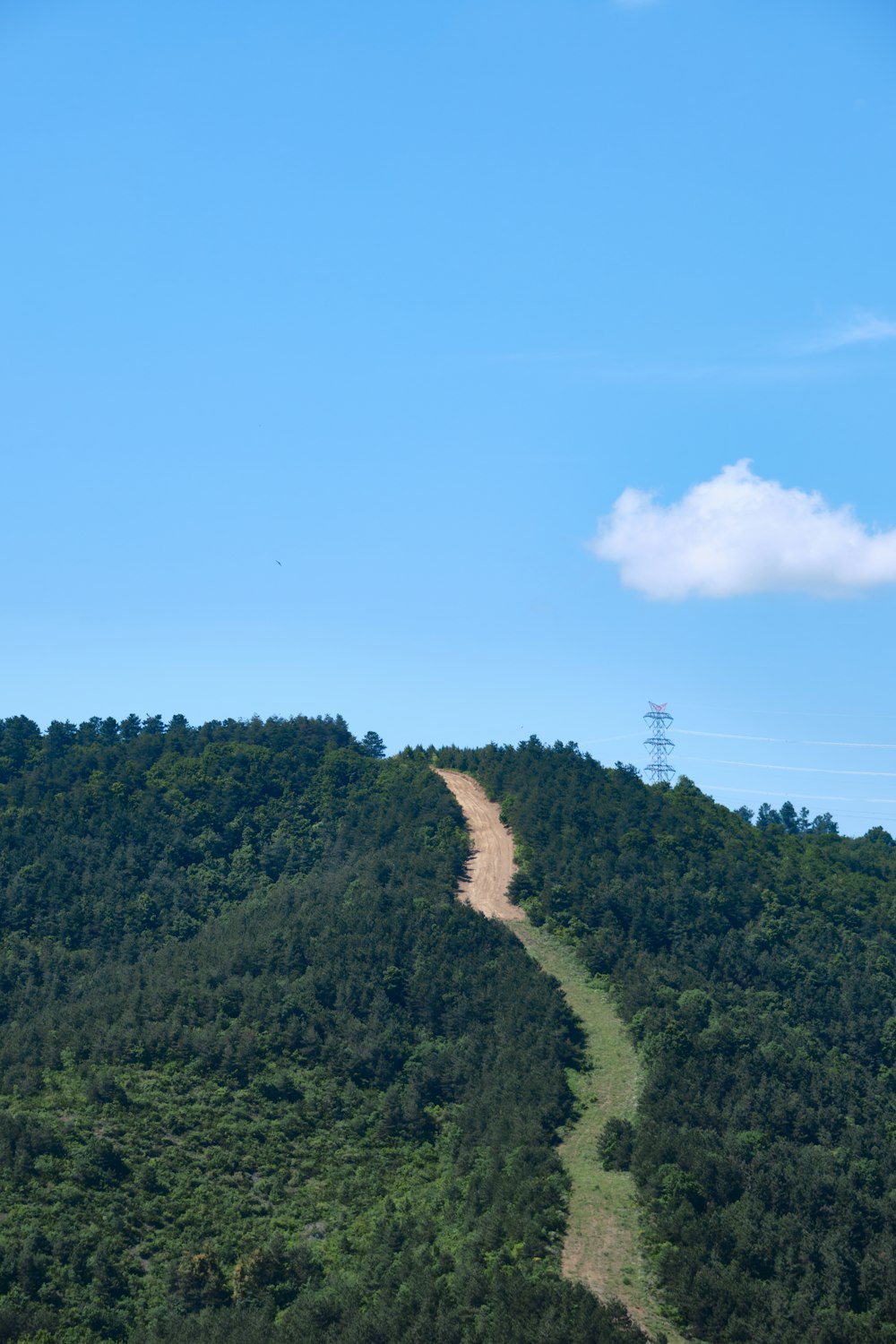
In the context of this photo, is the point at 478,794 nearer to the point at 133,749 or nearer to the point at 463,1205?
the point at 133,749

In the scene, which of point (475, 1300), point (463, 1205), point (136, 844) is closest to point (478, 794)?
point (136, 844)

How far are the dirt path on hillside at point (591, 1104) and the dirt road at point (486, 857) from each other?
10 cm

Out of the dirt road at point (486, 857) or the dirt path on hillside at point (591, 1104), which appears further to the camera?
the dirt road at point (486, 857)

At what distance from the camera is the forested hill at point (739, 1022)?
69.2 m

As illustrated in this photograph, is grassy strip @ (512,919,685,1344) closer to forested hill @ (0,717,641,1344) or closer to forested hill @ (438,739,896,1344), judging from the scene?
forested hill @ (438,739,896,1344)

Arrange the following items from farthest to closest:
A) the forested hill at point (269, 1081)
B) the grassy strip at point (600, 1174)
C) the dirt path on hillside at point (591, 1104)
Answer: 1. the dirt path on hillside at point (591, 1104)
2. the grassy strip at point (600, 1174)
3. the forested hill at point (269, 1081)

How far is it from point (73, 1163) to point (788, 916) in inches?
3173

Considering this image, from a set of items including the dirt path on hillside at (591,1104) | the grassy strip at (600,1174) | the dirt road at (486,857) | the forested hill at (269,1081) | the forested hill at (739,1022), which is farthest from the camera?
the dirt road at (486,857)

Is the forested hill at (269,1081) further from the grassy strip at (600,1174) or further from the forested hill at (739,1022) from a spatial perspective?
the forested hill at (739,1022)

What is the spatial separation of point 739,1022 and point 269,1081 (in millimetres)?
40279

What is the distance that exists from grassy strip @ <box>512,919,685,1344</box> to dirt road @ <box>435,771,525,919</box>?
9464 millimetres

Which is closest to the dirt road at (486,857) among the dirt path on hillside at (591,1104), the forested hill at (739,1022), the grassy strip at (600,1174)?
the dirt path on hillside at (591,1104)

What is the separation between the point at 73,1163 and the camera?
7700 cm

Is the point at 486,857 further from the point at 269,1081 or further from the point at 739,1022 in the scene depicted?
the point at 269,1081
